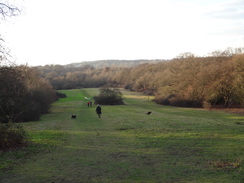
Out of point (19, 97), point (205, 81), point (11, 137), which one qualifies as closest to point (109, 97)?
point (205, 81)

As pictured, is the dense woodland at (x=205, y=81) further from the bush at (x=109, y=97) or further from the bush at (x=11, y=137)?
the bush at (x=11, y=137)

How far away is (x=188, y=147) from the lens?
1183 centimetres

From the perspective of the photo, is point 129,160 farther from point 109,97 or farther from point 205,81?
point 109,97

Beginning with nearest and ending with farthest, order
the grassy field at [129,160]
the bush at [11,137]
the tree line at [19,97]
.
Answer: the grassy field at [129,160] → the bush at [11,137] → the tree line at [19,97]

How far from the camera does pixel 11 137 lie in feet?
39.3

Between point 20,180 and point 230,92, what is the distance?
40.4m

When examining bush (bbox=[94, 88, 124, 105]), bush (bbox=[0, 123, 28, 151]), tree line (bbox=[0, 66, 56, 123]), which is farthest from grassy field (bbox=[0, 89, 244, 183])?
bush (bbox=[94, 88, 124, 105])

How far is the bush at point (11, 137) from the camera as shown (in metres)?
11.6

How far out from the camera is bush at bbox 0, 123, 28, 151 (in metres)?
11.6

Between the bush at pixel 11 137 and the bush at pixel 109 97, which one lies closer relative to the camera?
the bush at pixel 11 137

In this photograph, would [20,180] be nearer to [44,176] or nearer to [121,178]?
[44,176]

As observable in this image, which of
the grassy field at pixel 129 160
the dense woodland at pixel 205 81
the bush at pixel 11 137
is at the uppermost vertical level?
the dense woodland at pixel 205 81

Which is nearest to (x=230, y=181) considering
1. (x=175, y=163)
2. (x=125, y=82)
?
(x=175, y=163)

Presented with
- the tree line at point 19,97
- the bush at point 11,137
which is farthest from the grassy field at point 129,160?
the tree line at point 19,97
